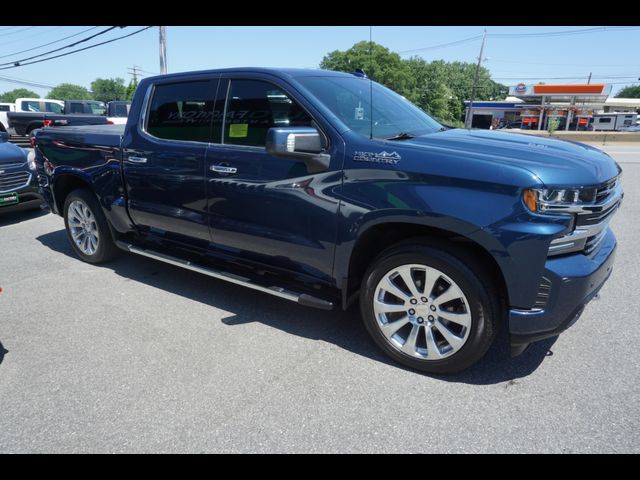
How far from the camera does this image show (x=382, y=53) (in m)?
58.1

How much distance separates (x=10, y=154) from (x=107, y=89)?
510ft

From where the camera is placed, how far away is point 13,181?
709cm

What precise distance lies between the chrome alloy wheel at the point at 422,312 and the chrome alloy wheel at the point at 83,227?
3457 mm

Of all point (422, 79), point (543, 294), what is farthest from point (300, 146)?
point (422, 79)

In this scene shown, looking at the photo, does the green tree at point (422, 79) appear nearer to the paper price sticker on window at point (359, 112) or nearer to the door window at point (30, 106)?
the door window at point (30, 106)

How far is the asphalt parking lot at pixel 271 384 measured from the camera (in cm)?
244

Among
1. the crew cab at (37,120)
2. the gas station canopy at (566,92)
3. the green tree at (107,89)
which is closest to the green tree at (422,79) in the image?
the gas station canopy at (566,92)

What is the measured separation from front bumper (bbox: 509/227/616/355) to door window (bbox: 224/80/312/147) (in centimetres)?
188

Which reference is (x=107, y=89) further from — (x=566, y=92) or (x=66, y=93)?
(x=566, y=92)

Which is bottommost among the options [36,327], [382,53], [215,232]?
[36,327]
